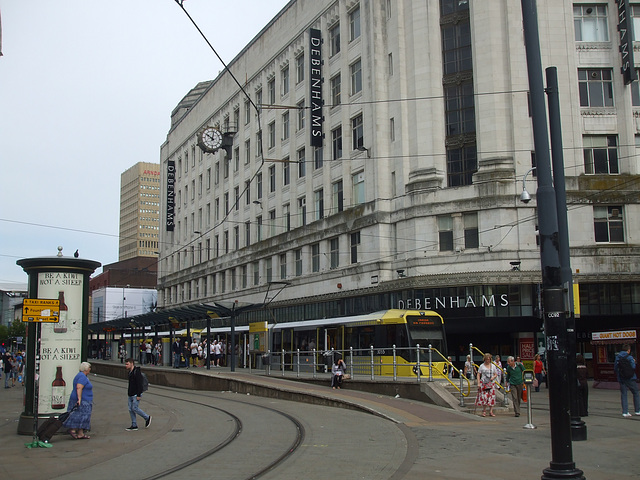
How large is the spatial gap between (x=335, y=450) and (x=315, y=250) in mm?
35999

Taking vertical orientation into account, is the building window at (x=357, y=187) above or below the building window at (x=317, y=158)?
below

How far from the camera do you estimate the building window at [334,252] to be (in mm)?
45562

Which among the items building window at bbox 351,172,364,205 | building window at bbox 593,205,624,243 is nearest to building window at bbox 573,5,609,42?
building window at bbox 593,205,624,243

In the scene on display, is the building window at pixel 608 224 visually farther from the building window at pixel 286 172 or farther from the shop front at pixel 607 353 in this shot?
the building window at pixel 286 172

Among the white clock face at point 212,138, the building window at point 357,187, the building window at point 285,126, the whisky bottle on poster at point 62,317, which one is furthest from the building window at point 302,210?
the whisky bottle on poster at point 62,317

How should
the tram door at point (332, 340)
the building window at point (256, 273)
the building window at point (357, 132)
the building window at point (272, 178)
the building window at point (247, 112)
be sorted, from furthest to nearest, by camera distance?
the building window at point (247, 112) < the building window at point (256, 273) < the building window at point (272, 178) < the building window at point (357, 132) < the tram door at point (332, 340)

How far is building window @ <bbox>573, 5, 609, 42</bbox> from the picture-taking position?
3838cm

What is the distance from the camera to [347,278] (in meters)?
44.0

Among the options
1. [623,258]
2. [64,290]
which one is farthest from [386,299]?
[64,290]

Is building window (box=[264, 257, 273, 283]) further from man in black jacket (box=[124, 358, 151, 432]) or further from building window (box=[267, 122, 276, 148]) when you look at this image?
man in black jacket (box=[124, 358, 151, 432])

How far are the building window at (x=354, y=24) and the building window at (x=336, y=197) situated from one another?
9.31m

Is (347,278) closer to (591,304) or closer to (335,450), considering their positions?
(591,304)

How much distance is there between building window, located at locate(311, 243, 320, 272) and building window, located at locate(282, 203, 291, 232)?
437 cm

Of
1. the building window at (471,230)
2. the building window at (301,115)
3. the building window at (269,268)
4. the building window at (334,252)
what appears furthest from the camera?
the building window at (269,268)
